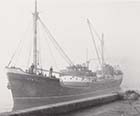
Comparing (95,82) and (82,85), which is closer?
(82,85)

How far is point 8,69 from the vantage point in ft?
130

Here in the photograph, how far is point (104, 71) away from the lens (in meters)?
74.8

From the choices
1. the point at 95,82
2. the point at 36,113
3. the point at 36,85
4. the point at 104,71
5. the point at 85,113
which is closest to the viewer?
the point at 36,113

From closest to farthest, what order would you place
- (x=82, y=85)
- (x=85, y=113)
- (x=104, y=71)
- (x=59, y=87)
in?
1. (x=85, y=113)
2. (x=59, y=87)
3. (x=82, y=85)
4. (x=104, y=71)

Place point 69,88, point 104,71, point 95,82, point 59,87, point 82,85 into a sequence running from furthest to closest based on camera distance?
point 104,71 < point 95,82 < point 82,85 < point 69,88 < point 59,87

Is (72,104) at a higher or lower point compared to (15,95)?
higher

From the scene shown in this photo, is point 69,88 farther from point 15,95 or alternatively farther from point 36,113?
point 36,113

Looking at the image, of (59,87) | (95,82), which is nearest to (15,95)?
(59,87)

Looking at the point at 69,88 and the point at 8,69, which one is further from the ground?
the point at 8,69

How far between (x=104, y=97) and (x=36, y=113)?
24.1ft

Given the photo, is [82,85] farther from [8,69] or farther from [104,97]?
[104,97]

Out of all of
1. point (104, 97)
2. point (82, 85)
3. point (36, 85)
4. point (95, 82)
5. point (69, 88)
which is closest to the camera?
point (104, 97)

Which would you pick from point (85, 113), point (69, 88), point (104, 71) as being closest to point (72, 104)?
point (85, 113)

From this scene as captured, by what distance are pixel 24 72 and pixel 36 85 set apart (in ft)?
8.45
